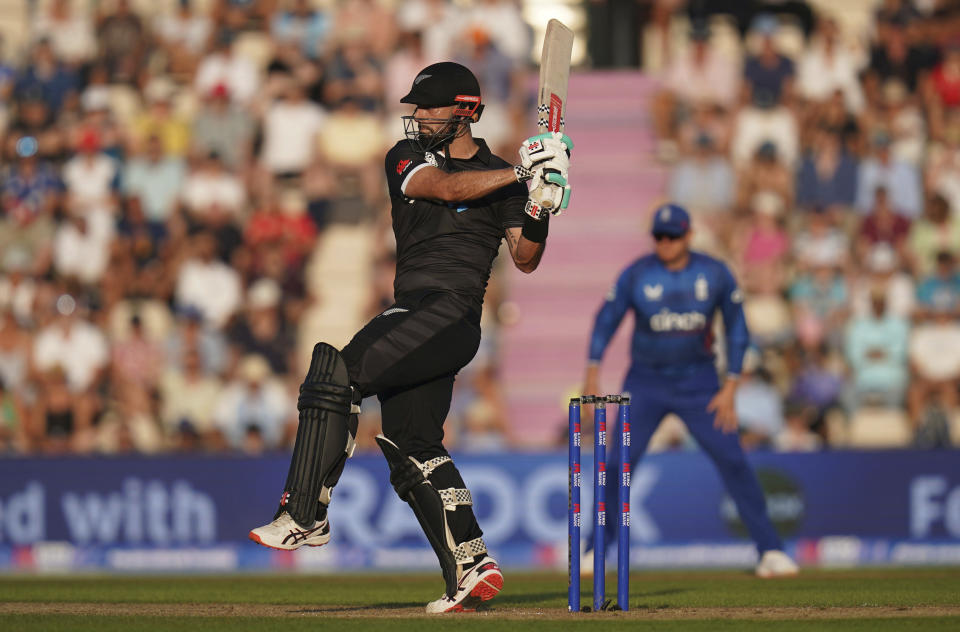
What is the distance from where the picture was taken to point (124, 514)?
13312 mm

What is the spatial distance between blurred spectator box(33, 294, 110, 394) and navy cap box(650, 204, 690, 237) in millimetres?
7166

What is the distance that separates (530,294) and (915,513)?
5093mm

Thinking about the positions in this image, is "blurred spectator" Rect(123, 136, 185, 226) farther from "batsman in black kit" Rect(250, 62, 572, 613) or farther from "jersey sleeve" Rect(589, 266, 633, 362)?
"batsman in black kit" Rect(250, 62, 572, 613)

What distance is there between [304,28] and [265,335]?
434 cm

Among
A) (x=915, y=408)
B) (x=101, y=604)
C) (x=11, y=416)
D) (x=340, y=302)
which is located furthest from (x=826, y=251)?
(x=101, y=604)

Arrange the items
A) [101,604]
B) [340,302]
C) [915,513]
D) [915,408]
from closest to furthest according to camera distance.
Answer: [101,604] < [915,513] < [915,408] < [340,302]

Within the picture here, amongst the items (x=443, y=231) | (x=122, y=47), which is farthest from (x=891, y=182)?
(x=443, y=231)

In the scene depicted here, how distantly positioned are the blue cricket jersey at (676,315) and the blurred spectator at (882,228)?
5.52m

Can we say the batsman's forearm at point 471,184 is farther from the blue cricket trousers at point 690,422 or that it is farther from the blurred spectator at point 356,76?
the blurred spectator at point 356,76

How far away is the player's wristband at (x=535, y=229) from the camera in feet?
22.2

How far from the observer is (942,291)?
14.6 meters

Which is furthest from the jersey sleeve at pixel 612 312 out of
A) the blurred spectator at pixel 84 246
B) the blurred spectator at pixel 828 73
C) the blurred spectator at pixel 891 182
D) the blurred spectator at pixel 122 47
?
the blurred spectator at pixel 122 47

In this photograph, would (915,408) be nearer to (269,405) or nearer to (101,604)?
(269,405)

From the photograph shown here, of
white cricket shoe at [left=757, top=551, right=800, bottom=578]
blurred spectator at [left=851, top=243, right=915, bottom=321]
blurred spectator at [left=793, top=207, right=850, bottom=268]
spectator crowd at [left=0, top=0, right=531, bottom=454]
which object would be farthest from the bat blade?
blurred spectator at [left=793, top=207, right=850, bottom=268]
